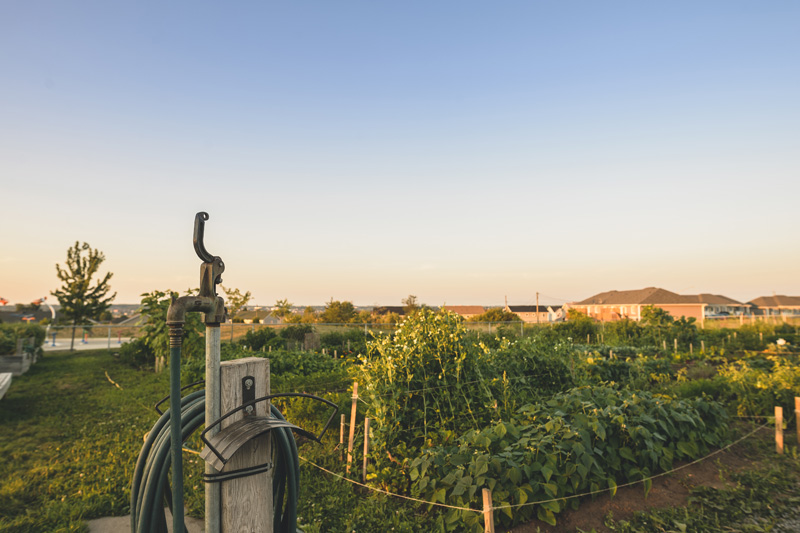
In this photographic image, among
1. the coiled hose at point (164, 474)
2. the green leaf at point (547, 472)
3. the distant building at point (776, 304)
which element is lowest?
the distant building at point (776, 304)

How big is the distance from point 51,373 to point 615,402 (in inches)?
543

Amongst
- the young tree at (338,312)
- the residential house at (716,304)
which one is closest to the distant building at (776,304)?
the residential house at (716,304)

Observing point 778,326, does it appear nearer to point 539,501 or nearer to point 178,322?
point 539,501

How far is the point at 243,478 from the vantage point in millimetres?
1479

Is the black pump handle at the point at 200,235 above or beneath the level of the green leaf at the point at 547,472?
above

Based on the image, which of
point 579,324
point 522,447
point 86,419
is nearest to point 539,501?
point 522,447

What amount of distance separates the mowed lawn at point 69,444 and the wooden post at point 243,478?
3228 millimetres

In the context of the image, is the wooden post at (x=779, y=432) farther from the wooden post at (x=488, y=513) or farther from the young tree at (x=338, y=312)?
the young tree at (x=338, y=312)

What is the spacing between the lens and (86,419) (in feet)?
23.6

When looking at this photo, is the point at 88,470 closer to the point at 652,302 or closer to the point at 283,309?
the point at 283,309

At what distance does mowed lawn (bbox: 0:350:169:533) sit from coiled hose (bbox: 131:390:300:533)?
9.52ft

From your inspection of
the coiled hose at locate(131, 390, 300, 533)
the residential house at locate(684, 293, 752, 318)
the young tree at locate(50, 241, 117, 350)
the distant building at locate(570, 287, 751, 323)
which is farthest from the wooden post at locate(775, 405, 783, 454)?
the residential house at locate(684, 293, 752, 318)

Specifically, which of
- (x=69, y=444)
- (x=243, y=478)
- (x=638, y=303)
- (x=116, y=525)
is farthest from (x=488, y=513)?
(x=638, y=303)

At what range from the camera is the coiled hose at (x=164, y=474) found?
150cm
